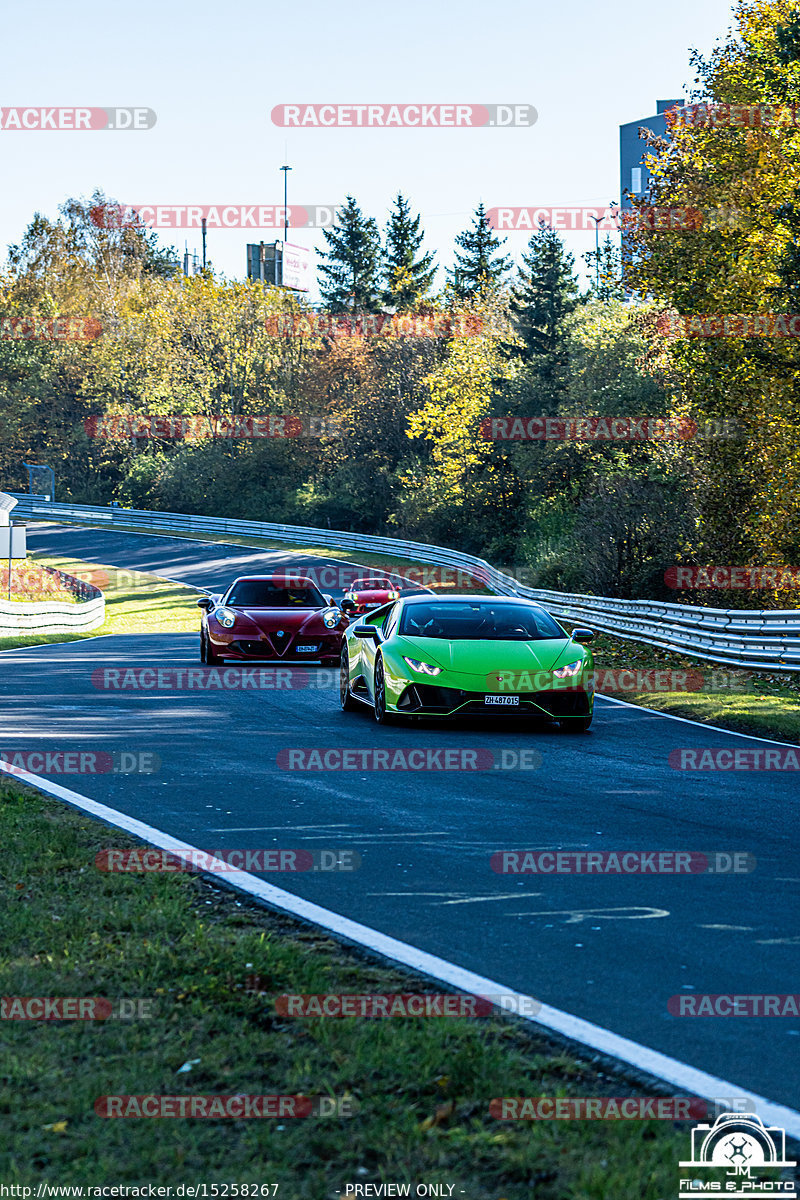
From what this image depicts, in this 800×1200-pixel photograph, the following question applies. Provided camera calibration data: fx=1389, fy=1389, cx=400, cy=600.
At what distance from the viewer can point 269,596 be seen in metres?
22.0

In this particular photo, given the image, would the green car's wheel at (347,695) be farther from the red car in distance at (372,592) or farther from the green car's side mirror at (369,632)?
the red car in distance at (372,592)

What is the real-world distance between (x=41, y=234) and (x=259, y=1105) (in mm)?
106590

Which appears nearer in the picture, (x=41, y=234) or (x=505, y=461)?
(x=505, y=461)

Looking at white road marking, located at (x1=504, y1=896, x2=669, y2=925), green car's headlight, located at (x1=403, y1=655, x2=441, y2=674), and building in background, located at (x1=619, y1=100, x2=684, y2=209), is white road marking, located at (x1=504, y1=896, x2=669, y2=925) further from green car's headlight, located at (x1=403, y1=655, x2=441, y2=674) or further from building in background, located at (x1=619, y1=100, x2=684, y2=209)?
building in background, located at (x1=619, y1=100, x2=684, y2=209)

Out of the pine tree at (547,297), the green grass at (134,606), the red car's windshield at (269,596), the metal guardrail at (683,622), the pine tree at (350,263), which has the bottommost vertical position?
the green grass at (134,606)

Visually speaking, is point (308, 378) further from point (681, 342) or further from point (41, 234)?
point (681, 342)

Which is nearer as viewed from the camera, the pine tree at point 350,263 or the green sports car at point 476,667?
the green sports car at point 476,667

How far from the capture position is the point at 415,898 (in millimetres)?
6660

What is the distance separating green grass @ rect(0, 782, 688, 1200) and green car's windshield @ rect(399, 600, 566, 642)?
844cm

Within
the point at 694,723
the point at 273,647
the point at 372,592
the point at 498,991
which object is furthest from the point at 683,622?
the point at 498,991

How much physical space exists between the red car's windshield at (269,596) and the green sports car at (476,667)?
6.99 metres

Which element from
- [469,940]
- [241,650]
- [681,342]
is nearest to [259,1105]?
[469,940]

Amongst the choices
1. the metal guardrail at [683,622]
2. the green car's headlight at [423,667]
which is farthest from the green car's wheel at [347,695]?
the metal guardrail at [683,622]

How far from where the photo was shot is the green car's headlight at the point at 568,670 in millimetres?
13719
